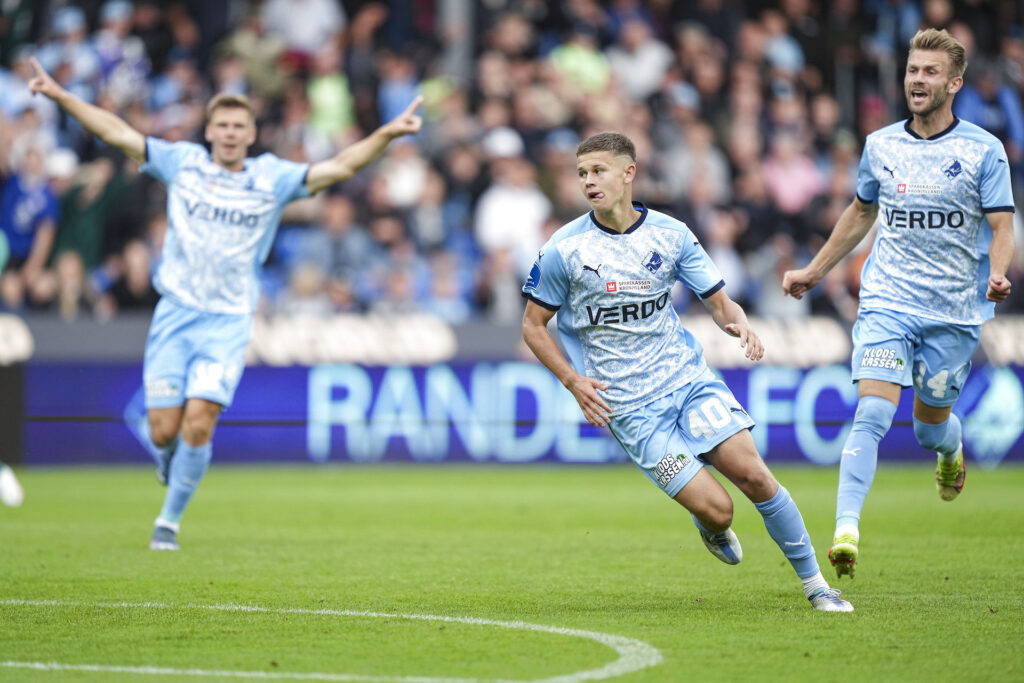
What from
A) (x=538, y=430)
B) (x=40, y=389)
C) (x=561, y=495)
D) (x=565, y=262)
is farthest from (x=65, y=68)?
(x=565, y=262)

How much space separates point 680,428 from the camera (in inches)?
280

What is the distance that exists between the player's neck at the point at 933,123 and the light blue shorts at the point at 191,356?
4.57 m

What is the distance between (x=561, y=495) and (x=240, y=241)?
16.3 ft

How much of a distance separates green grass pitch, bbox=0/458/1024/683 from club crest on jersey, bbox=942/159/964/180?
7.03ft

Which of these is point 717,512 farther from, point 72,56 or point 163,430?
point 72,56

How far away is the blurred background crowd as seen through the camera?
17.4 meters

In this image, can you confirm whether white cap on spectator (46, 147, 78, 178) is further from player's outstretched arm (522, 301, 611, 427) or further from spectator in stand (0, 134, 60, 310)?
player's outstretched arm (522, 301, 611, 427)

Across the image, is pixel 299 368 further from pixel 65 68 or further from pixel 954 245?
pixel 954 245

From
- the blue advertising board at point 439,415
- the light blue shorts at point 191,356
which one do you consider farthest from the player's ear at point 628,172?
the blue advertising board at point 439,415

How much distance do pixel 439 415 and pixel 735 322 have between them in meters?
10.1

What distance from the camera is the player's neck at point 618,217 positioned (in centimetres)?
717

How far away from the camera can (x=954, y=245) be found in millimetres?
7965

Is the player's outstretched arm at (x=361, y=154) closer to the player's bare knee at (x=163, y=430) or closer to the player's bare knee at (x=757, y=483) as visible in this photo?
the player's bare knee at (x=163, y=430)

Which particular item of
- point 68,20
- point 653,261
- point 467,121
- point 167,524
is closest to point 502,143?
point 467,121
